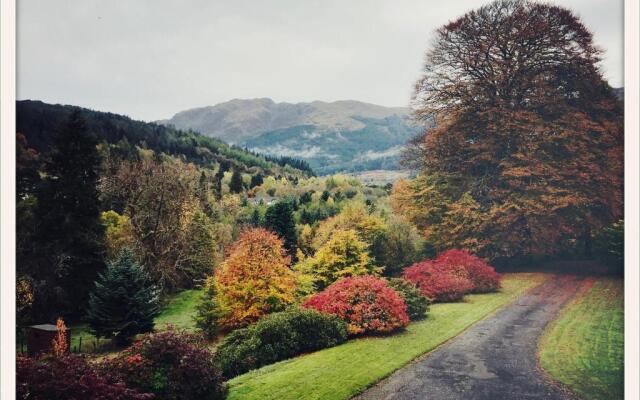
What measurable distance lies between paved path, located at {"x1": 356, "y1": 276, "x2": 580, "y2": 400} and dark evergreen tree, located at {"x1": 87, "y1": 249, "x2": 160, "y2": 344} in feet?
12.9

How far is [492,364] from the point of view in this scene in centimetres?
795

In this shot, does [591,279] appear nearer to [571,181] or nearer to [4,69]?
[571,181]

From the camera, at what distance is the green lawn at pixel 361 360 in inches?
297

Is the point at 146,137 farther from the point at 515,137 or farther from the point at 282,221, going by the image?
the point at 515,137

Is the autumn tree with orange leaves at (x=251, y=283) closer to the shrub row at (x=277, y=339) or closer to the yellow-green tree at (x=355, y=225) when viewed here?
the shrub row at (x=277, y=339)

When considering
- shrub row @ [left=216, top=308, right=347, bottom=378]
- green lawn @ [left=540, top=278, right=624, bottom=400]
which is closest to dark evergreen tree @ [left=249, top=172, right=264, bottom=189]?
shrub row @ [left=216, top=308, right=347, bottom=378]

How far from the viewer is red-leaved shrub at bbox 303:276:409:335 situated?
343 inches

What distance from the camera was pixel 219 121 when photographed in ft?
34.0

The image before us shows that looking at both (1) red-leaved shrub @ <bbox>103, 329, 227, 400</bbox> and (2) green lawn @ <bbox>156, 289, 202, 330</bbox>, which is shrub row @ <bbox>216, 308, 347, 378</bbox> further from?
(2) green lawn @ <bbox>156, 289, 202, 330</bbox>

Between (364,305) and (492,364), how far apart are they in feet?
Result: 7.72

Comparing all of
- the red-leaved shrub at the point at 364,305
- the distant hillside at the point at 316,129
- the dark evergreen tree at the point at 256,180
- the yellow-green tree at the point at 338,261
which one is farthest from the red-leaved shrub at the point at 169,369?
the distant hillside at the point at 316,129

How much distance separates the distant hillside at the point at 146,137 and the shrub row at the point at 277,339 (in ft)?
11.2

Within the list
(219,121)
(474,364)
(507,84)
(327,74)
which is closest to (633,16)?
(507,84)

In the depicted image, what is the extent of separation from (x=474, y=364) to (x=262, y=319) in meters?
3.69
